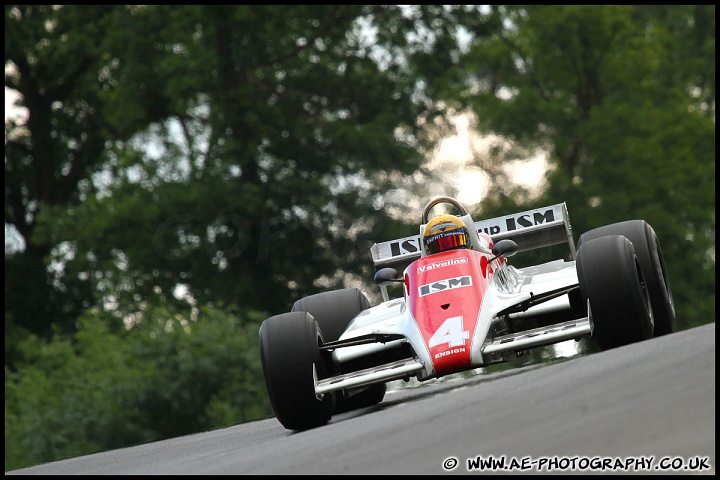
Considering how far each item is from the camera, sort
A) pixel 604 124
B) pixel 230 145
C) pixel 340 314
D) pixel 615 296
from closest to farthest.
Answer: pixel 615 296 < pixel 340 314 < pixel 230 145 < pixel 604 124

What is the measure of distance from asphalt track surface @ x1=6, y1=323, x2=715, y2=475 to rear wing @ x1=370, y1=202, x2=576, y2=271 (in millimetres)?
4749

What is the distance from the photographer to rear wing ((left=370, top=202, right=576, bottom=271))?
41.6 feet

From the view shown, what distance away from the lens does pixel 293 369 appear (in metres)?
9.16

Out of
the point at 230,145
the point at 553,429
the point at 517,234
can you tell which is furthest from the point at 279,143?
the point at 553,429

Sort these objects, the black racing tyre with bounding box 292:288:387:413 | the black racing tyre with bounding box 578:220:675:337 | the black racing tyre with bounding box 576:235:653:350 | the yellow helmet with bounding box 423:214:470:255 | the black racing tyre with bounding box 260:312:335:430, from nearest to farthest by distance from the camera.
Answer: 1. the black racing tyre with bounding box 576:235:653:350
2. the black racing tyre with bounding box 260:312:335:430
3. the black racing tyre with bounding box 578:220:675:337
4. the yellow helmet with bounding box 423:214:470:255
5. the black racing tyre with bounding box 292:288:387:413

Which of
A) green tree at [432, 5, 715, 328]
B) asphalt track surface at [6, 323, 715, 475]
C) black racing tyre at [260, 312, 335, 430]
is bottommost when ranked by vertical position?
asphalt track surface at [6, 323, 715, 475]

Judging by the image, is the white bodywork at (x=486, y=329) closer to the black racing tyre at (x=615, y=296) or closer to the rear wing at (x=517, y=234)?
the black racing tyre at (x=615, y=296)

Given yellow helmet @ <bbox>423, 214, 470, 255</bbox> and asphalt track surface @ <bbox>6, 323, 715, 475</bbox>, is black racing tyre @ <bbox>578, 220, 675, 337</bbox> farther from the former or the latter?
asphalt track surface @ <bbox>6, 323, 715, 475</bbox>

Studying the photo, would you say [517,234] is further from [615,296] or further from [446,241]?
[615,296]

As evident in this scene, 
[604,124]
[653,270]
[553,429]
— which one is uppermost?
[604,124]

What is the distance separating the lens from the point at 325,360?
1006cm

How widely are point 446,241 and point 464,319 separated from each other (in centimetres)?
136

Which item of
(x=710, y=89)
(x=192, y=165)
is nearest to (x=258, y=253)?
(x=192, y=165)

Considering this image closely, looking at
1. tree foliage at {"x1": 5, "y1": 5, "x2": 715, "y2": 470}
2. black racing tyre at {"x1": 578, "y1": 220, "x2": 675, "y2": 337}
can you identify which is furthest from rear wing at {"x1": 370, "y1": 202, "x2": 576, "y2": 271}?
tree foliage at {"x1": 5, "y1": 5, "x2": 715, "y2": 470}
